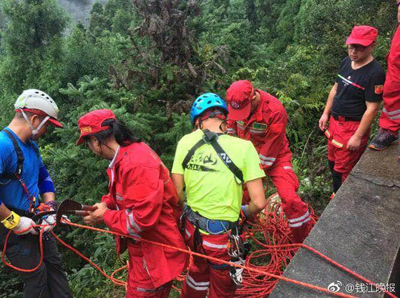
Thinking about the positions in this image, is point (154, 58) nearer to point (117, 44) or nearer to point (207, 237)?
point (117, 44)

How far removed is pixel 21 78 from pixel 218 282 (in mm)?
18375

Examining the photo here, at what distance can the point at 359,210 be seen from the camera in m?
2.69

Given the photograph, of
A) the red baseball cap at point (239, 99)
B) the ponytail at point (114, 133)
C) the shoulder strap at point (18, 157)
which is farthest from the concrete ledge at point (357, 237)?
the shoulder strap at point (18, 157)

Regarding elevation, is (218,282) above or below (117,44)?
below

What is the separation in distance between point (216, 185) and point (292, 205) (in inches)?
51.1

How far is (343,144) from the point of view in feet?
11.9

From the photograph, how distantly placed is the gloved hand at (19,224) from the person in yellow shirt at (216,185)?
Result: 1360 millimetres

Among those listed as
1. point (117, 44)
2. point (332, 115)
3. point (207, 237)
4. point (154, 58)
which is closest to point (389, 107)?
point (332, 115)

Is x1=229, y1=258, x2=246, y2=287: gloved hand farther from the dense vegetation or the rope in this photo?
the dense vegetation

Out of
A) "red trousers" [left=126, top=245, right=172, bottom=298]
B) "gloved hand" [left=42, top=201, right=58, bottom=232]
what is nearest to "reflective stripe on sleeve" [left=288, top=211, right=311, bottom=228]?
"red trousers" [left=126, top=245, right=172, bottom=298]

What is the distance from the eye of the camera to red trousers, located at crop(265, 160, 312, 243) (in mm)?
3350

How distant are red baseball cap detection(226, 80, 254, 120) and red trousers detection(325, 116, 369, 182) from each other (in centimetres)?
128

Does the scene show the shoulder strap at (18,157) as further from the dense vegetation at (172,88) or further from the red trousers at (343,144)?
the red trousers at (343,144)

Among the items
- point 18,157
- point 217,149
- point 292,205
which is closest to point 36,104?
point 18,157
